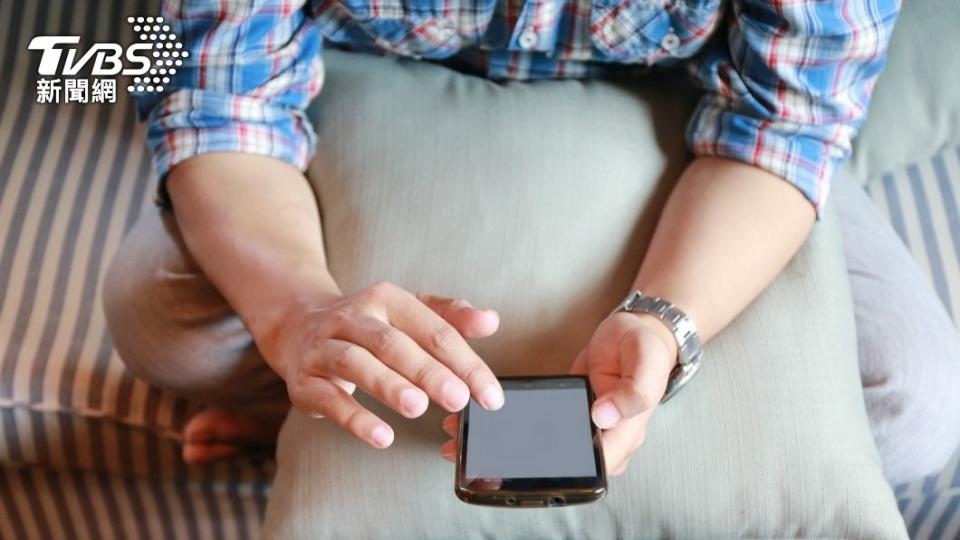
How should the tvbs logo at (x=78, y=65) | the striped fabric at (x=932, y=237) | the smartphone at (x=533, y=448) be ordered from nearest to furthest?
1. the smartphone at (x=533, y=448)
2. the striped fabric at (x=932, y=237)
3. the tvbs logo at (x=78, y=65)

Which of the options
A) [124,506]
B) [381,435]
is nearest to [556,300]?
[381,435]

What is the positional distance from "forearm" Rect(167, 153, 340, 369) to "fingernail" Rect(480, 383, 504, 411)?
152 mm

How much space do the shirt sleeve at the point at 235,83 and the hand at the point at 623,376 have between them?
30 cm

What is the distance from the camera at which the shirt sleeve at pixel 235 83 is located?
729mm

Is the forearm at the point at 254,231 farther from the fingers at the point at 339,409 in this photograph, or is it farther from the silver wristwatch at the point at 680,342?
the silver wristwatch at the point at 680,342

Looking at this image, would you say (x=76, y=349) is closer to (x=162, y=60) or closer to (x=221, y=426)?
(x=221, y=426)

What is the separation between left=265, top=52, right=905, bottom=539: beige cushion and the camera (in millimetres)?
596

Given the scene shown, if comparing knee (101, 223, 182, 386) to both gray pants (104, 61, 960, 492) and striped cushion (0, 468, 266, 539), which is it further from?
striped cushion (0, 468, 266, 539)

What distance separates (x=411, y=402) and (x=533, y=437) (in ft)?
0.26

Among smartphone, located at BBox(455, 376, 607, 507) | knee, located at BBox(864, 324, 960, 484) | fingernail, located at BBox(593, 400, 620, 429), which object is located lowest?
knee, located at BBox(864, 324, 960, 484)

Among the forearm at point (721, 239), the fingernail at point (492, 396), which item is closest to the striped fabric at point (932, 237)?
the forearm at point (721, 239)

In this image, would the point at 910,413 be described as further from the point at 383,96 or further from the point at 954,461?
the point at 383,96

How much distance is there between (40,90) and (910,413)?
923 millimetres

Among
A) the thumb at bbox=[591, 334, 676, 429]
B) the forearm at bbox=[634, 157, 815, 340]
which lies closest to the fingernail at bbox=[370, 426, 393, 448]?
the thumb at bbox=[591, 334, 676, 429]
